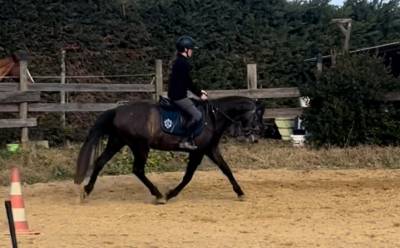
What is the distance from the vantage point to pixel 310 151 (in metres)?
18.0

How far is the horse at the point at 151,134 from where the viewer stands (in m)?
12.6

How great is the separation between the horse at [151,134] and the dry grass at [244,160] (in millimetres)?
3115

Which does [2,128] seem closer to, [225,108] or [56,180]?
[56,180]

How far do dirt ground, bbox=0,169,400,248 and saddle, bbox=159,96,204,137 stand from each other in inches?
45.4

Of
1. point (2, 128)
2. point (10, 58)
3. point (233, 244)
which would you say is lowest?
point (233, 244)

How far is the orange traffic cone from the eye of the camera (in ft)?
30.6

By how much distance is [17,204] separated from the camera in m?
9.34

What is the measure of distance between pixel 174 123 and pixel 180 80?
2.36 feet

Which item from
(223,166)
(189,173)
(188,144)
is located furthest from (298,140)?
(188,144)

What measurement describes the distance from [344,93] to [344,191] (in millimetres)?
5816

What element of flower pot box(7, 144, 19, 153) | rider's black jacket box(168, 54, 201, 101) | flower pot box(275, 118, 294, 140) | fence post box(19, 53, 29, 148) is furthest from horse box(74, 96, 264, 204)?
flower pot box(275, 118, 294, 140)

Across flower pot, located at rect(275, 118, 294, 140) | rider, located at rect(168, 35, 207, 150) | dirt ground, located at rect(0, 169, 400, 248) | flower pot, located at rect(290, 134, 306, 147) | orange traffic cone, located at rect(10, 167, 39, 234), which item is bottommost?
dirt ground, located at rect(0, 169, 400, 248)

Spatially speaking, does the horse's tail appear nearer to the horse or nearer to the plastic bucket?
the horse

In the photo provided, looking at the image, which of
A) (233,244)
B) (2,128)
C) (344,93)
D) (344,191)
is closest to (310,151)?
(344,93)
